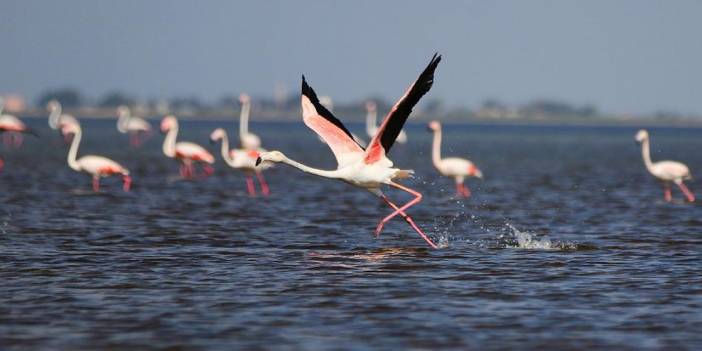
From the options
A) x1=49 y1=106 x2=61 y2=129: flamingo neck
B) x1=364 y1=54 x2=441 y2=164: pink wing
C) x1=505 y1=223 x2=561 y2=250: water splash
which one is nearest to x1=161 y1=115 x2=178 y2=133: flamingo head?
x1=505 y1=223 x2=561 y2=250: water splash

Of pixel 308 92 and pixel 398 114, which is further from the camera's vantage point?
pixel 308 92

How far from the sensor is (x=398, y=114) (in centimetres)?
1243

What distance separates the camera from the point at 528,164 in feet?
138

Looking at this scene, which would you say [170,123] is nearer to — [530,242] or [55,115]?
[530,242]

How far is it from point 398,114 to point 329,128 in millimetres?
1625

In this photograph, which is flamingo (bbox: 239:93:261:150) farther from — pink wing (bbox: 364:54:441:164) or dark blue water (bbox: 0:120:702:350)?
pink wing (bbox: 364:54:441:164)

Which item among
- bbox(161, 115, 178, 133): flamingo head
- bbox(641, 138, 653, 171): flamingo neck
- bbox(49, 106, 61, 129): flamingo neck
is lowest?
bbox(641, 138, 653, 171): flamingo neck

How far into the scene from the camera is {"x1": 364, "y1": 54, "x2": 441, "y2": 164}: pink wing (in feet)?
39.0

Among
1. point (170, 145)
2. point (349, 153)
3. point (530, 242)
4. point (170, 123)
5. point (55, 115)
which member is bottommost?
point (530, 242)

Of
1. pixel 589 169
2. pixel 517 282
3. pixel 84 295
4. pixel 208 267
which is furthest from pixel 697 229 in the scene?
pixel 589 169

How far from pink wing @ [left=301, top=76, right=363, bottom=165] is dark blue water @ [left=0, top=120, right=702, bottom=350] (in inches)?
44.7

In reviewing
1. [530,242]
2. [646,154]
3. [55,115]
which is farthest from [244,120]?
[55,115]

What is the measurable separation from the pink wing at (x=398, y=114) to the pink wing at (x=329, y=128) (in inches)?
13.4

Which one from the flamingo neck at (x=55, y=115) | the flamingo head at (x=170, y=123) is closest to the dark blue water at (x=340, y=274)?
the flamingo head at (x=170, y=123)
